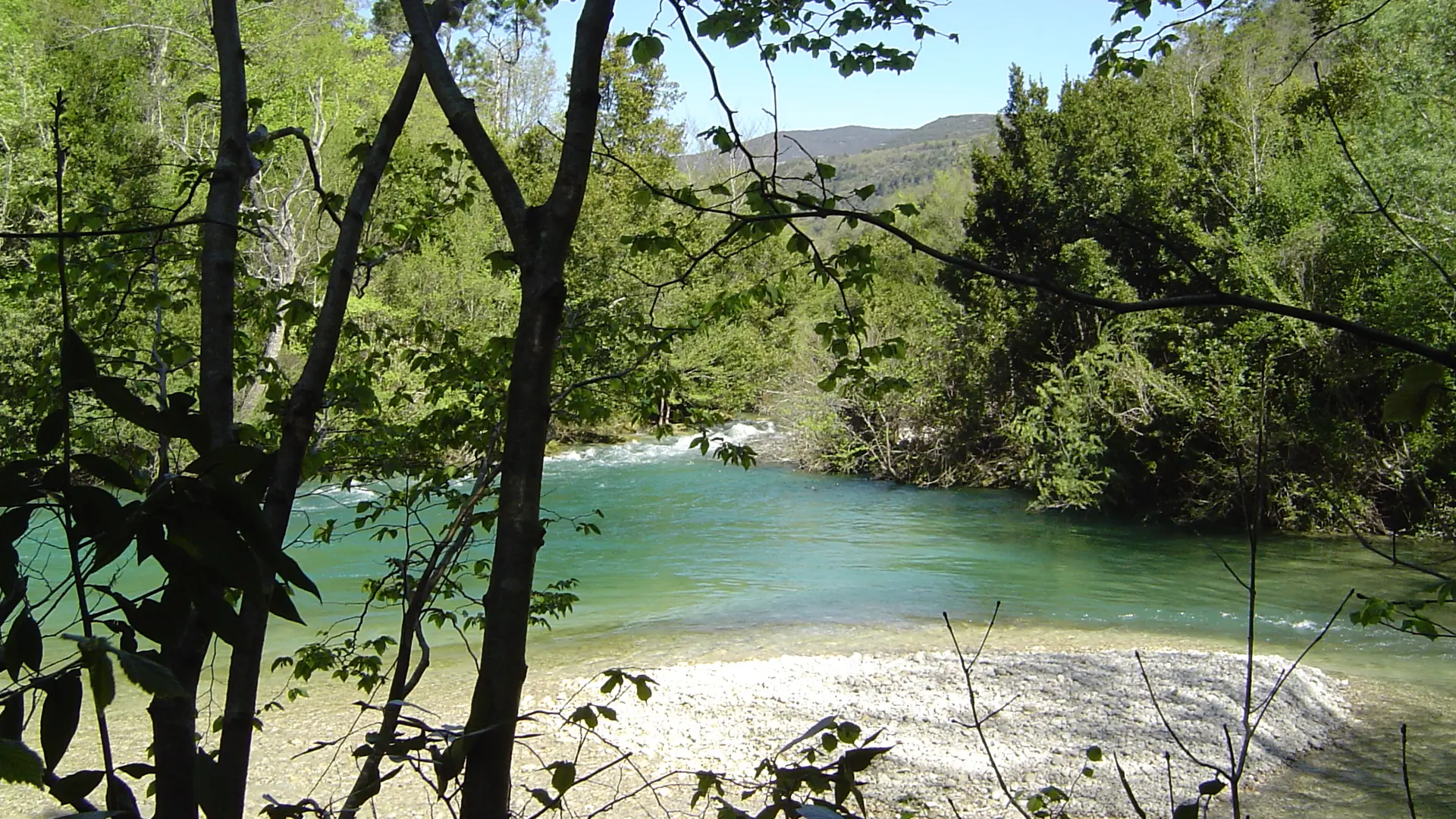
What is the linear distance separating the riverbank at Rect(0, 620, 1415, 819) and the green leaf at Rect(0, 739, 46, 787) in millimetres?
5675

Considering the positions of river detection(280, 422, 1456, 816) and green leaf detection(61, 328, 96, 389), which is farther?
river detection(280, 422, 1456, 816)

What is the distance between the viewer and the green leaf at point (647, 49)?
8.11 feet

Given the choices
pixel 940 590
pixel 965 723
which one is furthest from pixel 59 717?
pixel 940 590

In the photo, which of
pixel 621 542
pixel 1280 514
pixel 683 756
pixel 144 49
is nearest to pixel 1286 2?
pixel 1280 514

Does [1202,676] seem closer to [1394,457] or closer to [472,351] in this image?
[472,351]

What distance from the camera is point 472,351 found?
14.8ft

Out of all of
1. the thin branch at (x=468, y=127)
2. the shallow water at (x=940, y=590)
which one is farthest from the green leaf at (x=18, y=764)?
the shallow water at (x=940, y=590)

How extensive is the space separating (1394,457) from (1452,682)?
22.5ft

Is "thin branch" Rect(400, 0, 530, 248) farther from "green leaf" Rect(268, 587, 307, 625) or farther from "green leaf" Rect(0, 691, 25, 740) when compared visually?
"green leaf" Rect(0, 691, 25, 740)

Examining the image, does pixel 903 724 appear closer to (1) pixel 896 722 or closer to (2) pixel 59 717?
(1) pixel 896 722

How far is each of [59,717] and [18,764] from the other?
0.17 metres

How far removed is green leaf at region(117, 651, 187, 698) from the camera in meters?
0.74

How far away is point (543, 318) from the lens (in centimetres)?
148

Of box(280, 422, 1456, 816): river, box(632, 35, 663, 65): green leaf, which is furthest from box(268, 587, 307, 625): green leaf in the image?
box(280, 422, 1456, 816): river
